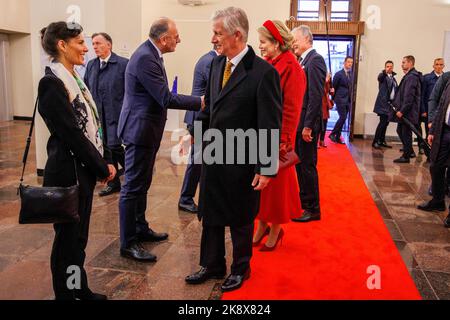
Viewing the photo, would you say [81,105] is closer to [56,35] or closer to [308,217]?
[56,35]

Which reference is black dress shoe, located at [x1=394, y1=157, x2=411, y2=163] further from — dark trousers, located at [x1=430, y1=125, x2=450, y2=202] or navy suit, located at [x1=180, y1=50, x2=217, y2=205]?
navy suit, located at [x1=180, y1=50, x2=217, y2=205]

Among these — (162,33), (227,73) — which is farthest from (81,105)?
(162,33)

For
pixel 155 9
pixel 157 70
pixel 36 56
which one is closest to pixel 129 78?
pixel 157 70

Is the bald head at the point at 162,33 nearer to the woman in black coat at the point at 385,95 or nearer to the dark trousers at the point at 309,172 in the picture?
the dark trousers at the point at 309,172

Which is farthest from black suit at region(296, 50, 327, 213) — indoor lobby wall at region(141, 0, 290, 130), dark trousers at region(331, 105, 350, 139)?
indoor lobby wall at region(141, 0, 290, 130)

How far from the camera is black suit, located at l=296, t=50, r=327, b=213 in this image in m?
3.70

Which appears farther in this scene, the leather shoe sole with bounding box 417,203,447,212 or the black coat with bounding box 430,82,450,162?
the leather shoe sole with bounding box 417,203,447,212

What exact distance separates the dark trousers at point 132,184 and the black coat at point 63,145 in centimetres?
69

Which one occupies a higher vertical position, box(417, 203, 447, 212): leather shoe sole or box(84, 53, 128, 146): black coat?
box(84, 53, 128, 146): black coat

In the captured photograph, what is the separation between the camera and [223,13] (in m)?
2.34

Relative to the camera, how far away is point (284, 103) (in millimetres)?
2955

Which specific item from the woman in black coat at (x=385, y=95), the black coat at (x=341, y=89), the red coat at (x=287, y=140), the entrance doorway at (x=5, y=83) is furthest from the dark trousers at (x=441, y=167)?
the entrance doorway at (x=5, y=83)

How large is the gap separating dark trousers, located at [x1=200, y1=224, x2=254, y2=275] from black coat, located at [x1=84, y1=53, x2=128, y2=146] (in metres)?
2.37
